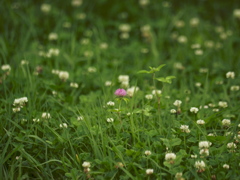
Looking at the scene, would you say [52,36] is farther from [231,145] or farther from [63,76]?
[231,145]

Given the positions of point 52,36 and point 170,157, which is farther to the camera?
point 52,36

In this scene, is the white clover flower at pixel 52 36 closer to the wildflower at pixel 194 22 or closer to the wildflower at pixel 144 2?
the wildflower at pixel 144 2

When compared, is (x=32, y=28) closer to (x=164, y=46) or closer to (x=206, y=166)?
(x=164, y=46)

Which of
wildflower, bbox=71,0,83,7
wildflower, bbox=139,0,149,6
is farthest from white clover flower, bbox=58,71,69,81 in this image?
wildflower, bbox=139,0,149,6

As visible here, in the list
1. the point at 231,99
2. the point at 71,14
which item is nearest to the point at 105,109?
the point at 231,99

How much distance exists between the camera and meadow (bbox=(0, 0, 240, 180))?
1850 millimetres

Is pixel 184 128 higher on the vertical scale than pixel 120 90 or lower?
lower

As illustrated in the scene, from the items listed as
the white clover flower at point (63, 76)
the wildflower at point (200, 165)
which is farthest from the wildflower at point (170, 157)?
the white clover flower at point (63, 76)

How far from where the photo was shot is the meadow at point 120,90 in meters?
1.85

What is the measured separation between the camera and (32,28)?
3.63m

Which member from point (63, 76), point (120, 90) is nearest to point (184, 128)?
point (120, 90)

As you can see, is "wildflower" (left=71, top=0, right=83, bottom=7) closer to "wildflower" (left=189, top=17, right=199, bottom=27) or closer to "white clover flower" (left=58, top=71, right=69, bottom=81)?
"wildflower" (left=189, top=17, right=199, bottom=27)

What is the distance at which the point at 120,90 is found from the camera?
2170mm

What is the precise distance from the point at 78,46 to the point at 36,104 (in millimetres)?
1346
